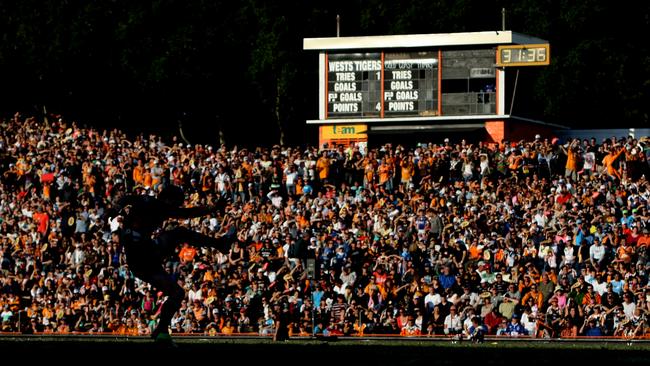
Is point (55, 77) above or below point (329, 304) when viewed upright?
above

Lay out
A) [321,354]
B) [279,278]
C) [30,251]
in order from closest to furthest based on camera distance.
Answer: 1. [321,354]
2. [279,278]
3. [30,251]

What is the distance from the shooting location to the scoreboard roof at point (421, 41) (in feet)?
130

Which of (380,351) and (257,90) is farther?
(257,90)

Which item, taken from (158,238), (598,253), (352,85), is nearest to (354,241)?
(598,253)

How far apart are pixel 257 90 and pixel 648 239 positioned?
4060cm

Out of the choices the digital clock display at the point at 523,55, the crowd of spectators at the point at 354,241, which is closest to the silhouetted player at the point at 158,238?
the crowd of spectators at the point at 354,241

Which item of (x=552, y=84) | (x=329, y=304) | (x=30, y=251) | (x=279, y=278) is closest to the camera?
(x=329, y=304)

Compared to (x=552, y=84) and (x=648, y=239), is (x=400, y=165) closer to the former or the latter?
(x=648, y=239)

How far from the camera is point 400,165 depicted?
34000mm

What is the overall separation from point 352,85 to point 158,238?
82.0 ft

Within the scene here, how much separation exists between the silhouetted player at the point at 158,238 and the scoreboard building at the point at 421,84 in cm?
2413

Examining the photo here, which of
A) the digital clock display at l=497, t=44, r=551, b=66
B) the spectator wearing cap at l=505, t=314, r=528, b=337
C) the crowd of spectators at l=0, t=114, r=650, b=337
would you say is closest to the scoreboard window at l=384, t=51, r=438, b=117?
the digital clock display at l=497, t=44, r=551, b=66

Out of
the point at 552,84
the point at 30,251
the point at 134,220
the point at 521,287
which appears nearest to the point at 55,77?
the point at 552,84

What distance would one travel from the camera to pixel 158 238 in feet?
54.2
